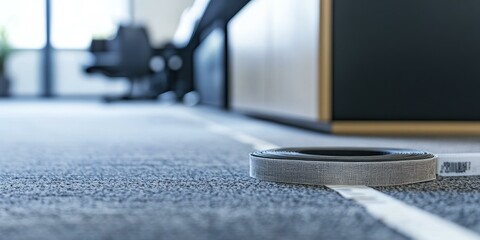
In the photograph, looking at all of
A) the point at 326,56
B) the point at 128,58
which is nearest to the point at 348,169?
the point at 326,56

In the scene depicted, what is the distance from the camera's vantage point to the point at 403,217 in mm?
792

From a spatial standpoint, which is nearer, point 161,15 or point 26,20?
point 26,20

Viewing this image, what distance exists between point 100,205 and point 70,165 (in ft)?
1.81

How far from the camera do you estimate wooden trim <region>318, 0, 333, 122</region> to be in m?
2.33

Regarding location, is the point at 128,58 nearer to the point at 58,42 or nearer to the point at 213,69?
the point at 213,69

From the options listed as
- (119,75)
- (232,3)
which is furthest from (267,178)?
(119,75)

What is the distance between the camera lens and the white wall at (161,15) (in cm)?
1059

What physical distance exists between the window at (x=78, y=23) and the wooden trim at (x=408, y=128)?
829cm

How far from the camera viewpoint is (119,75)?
23.1ft

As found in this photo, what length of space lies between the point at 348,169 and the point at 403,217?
232mm

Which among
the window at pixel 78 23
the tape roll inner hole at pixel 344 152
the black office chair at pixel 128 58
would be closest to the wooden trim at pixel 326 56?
the tape roll inner hole at pixel 344 152

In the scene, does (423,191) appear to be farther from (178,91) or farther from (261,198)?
(178,91)

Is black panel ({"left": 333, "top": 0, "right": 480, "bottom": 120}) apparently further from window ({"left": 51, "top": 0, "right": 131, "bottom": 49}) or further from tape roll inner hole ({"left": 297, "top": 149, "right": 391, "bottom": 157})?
window ({"left": 51, "top": 0, "right": 131, "bottom": 49})

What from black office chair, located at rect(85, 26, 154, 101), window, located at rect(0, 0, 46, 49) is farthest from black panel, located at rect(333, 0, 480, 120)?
window, located at rect(0, 0, 46, 49)
